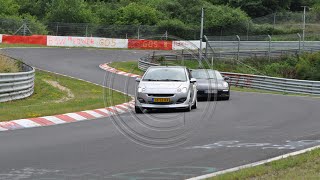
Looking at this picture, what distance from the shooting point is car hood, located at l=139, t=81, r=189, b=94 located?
1967cm

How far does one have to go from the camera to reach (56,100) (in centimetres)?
2333

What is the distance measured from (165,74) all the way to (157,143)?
28.5ft

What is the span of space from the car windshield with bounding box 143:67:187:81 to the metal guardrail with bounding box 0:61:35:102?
15.5 feet

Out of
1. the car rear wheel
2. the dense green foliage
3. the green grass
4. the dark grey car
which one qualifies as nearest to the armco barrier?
the dark grey car

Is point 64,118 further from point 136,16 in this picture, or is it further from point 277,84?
point 136,16


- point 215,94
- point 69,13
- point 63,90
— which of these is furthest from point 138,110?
point 69,13

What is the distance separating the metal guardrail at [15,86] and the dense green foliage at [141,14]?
144 ft

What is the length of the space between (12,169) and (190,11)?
85.2 meters

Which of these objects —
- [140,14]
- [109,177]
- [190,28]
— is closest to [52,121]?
[109,177]

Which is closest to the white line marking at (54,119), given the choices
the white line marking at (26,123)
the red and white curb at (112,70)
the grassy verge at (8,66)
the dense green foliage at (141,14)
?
the white line marking at (26,123)

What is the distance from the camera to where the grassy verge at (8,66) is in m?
25.8

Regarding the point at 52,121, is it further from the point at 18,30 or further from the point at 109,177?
the point at 18,30

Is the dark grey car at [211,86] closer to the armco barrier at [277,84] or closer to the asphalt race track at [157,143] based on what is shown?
the asphalt race track at [157,143]

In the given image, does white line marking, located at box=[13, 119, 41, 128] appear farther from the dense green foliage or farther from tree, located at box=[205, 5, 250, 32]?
tree, located at box=[205, 5, 250, 32]
